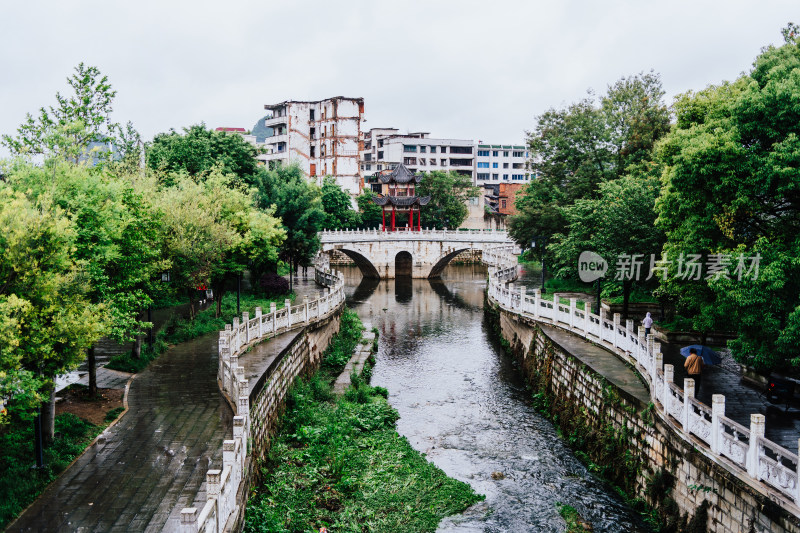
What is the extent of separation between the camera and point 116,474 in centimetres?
1295

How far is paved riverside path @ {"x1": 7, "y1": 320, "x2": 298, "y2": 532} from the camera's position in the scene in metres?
11.2

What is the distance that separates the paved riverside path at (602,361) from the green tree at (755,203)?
7.95ft

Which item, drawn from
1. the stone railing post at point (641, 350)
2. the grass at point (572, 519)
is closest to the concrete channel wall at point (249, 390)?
the grass at point (572, 519)

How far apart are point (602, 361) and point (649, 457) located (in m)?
5.70

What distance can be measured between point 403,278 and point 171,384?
47.9m

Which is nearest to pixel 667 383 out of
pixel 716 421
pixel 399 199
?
pixel 716 421

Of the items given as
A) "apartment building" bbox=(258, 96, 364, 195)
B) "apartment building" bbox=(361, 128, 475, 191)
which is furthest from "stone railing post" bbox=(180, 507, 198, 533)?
"apartment building" bbox=(361, 128, 475, 191)

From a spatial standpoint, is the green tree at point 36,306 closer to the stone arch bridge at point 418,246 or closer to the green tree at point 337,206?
the stone arch bridge at point 418,246

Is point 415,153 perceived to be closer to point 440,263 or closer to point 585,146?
point 440,263

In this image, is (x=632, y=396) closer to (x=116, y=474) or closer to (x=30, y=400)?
(x=116, y=474)

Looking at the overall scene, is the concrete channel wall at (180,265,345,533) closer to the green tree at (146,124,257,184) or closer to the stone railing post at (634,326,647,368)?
the stone railing post at (634,326,647,368)

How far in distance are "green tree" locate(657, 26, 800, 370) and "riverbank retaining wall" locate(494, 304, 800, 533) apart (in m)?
2.84

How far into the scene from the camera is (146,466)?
13297 mm

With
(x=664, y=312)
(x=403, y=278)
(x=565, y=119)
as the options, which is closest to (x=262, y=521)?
(x=664, y=312)
